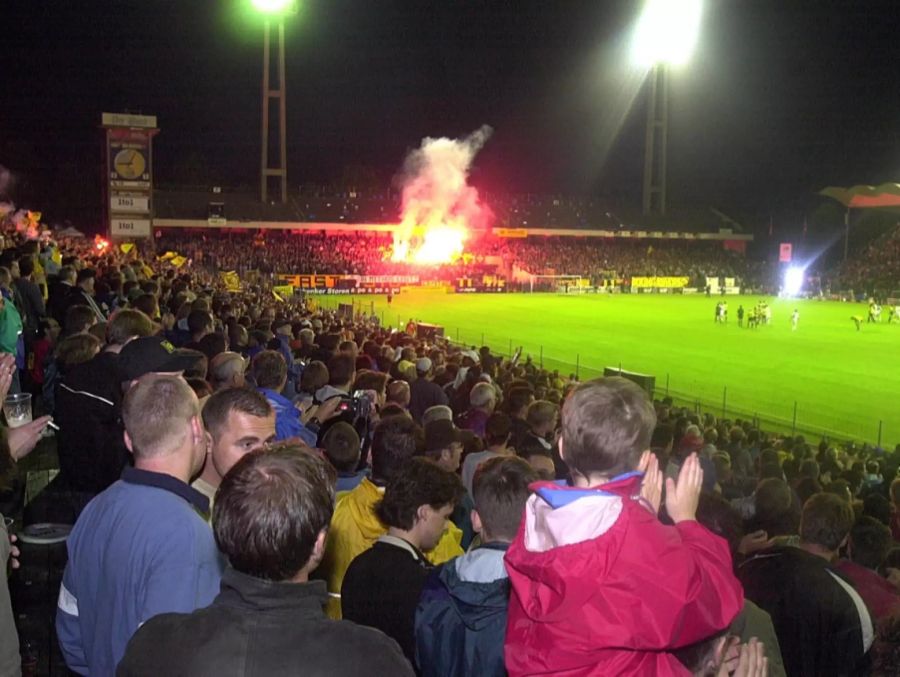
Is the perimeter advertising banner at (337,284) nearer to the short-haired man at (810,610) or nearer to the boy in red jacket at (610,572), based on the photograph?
the short-haired man at (810,610)

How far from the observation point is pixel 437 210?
74375 mm

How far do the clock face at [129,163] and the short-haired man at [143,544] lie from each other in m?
46.3

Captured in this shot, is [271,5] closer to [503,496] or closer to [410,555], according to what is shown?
[410,555]

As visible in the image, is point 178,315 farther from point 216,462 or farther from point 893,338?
point 893,338

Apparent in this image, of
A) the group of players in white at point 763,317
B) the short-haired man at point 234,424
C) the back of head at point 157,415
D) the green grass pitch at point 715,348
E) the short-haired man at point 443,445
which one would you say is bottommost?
the green grass pitch at point 715,348

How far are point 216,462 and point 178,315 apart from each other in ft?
28.1

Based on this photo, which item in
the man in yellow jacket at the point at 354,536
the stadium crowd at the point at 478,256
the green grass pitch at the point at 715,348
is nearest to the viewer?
the man in yellow jacket at the point at 354,536

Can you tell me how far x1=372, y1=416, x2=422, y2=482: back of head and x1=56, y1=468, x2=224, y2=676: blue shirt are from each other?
5.58ft

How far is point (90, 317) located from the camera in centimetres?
804

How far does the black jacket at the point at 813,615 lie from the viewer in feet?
12.5

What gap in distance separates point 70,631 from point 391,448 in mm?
2037

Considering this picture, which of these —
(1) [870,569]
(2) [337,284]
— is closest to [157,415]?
(1) [870,569]

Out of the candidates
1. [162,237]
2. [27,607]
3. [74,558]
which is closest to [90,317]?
[27,607]

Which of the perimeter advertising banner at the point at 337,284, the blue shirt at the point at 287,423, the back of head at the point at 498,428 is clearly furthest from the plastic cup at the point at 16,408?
the perimeter advertising banner at the point at 337,284
